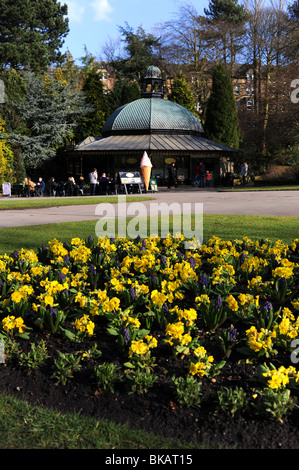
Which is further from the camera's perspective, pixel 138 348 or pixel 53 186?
pixel 53 186

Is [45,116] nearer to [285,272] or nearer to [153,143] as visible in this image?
[153,143]

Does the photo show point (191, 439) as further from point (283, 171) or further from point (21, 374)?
point (283, 171)

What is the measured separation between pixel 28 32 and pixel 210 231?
146 feet

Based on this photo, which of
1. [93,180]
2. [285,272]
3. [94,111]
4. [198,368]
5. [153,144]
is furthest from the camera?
[94,111]

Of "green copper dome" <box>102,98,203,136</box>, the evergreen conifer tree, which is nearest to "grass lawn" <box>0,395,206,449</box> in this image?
the evergreen conifer tree

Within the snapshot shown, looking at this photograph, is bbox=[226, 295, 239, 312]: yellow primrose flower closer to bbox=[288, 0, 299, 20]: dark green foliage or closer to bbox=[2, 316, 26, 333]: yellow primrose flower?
bbox=[2, 316, 26, 333]: yellow primrose flower

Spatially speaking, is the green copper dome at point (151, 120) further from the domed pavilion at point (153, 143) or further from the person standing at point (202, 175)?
the person standing at point (202, 175)

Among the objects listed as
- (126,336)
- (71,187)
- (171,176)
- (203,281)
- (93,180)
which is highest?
(171,176)

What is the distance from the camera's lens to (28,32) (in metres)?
46.1

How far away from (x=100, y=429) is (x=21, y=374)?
83cm

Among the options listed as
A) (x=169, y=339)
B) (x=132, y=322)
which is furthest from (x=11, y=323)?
(x=169, y=339)

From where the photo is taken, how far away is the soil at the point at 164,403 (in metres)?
2.39

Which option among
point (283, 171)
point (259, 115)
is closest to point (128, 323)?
point (283, 171)

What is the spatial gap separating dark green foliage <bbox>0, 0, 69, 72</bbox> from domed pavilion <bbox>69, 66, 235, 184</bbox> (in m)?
13.1
